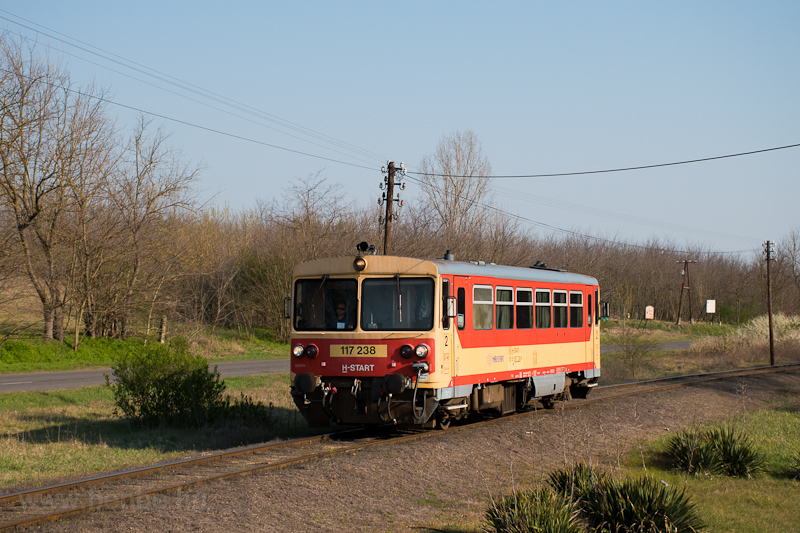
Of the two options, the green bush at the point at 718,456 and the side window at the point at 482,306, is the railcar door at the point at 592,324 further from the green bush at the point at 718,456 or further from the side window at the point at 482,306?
the green bush at the point at 718,456

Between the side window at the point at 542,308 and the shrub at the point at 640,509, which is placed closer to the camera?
the shrub at the point at 640,509

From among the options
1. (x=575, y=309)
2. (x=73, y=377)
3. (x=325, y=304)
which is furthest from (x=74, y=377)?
(x=575, y=309)

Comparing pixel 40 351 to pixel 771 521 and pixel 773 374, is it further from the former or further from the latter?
pixel 773 374

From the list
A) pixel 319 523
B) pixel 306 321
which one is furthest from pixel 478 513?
pixel 306 321

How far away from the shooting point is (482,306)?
1255 centimetres

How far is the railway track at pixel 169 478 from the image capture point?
6.96m

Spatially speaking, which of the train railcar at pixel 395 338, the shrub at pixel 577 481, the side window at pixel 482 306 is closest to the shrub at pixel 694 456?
the shrub at pixel 577 481

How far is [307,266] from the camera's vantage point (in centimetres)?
1204

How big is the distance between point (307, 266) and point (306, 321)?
909 mm

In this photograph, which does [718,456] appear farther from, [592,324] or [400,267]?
[592,324]

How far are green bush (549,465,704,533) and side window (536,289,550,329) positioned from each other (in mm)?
7174

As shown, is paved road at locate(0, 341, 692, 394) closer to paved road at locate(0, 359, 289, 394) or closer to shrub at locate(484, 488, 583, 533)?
paved road at locate(0, 359, 289, 394)

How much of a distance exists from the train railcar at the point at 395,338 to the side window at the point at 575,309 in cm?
340

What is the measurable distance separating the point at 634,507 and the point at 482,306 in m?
6.16
